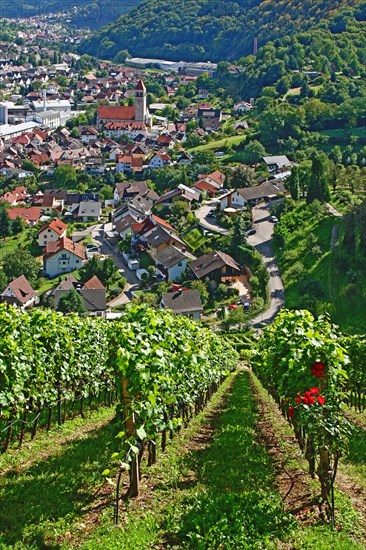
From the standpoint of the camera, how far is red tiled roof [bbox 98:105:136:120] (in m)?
122

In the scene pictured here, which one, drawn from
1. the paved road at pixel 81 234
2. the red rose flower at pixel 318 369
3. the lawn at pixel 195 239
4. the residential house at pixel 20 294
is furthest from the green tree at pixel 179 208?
the red rose flower at pixel 318 369

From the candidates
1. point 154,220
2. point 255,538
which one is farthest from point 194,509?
point 154,220

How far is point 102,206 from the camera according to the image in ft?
273

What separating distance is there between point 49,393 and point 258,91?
4687 inches

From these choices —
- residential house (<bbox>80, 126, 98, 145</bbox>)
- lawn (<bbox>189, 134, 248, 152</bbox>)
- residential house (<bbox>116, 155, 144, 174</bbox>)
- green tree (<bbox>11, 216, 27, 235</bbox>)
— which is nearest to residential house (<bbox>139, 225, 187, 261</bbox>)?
green tree (<bbox>11, 216, 27, 235</bbox>)

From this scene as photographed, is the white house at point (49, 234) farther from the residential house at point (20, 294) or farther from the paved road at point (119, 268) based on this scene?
the residential house at point (20, 294)

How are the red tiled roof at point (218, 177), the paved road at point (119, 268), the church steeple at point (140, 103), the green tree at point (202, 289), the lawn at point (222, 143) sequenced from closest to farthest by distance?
the green tree at point (202, 289)
the paved road at point (119, 268)
the red tiled roof at point (218, 177)
the lawn at point (222, 143)
the church steeple at point (140, 103)

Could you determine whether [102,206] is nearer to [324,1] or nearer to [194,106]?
[194,106]

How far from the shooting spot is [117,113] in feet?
402

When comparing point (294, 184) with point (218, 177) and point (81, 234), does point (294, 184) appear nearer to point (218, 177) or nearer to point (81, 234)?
point (218, 177)

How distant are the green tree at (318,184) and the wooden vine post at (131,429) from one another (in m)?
57.1

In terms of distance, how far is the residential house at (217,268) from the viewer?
58.5m

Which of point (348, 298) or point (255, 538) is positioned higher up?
point (255, 538)

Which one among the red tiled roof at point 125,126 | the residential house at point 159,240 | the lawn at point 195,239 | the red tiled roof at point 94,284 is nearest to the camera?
the red tiled roof at point 94,284
